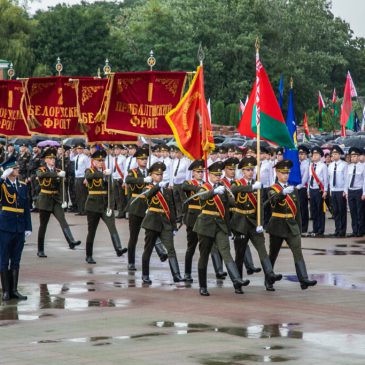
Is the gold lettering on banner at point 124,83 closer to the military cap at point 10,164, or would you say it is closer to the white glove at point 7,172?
the military cap at point 10,164

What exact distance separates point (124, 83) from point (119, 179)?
392 inches

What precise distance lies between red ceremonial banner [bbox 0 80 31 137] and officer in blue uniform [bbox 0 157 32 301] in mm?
7405

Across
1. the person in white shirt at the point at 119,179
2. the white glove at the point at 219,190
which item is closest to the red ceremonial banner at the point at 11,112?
the person in white shirt at the point at 119,179

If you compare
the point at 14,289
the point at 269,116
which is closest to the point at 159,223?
the point at 269,116

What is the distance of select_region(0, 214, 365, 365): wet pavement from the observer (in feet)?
37.9

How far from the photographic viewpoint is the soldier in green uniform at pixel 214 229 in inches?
619

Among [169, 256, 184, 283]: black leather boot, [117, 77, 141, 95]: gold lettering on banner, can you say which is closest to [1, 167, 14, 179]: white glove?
[169, 256, 184, 283]: black leather boot

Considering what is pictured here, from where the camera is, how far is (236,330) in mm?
12891

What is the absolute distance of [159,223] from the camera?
670 inches

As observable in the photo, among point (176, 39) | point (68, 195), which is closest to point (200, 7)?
point (176, 39)

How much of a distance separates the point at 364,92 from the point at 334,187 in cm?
7978

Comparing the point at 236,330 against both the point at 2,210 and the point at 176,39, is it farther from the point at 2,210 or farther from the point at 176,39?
the point at 176,39

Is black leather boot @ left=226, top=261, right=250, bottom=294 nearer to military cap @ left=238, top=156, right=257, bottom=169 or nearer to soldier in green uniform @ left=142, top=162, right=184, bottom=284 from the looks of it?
soldier in green uniform @ left=142, top=162, right=184, bottom=284

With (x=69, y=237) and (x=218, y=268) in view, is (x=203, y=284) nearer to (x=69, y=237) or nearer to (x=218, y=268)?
(x=218, y=268)
